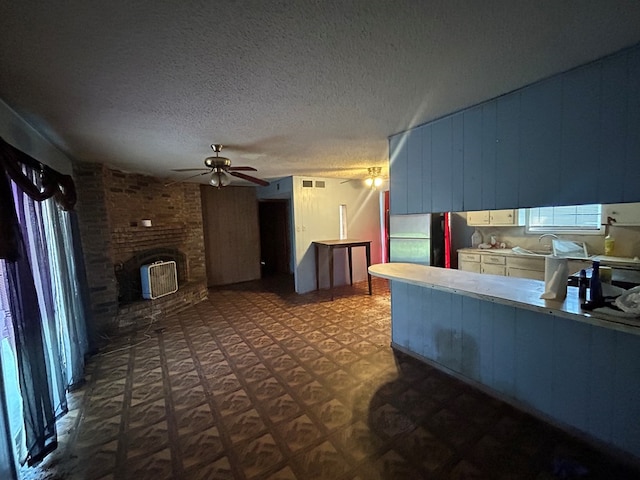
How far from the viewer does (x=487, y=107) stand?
2.04 m

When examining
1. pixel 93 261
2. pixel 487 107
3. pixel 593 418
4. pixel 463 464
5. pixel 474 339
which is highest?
pixel 487 107

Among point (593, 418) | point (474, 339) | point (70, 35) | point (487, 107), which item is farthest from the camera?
point (474, 339)

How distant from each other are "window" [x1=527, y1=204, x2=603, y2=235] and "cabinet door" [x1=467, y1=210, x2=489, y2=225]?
57cm

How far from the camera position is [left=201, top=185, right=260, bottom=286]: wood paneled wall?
5.86 meters

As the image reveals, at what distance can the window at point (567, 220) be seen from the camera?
142 inches

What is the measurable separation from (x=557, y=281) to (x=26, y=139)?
3.89 m

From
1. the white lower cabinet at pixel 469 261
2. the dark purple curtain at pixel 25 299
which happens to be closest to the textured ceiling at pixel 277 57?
the dark purple curtain at pixel 25 299

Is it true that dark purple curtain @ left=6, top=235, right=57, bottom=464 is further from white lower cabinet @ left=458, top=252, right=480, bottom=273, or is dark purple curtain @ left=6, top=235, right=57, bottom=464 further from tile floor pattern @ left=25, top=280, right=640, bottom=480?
white lower cabinet @ left=458, top=252, right=480, bottom=273

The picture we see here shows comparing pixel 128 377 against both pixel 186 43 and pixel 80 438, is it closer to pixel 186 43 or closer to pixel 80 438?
pixel 80 438

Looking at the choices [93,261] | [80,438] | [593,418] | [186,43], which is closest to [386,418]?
[593,418]

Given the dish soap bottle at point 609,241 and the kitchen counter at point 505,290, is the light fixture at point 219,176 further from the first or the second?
the dish soap bottle at point 609,241

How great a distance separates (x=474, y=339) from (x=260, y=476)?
185cm

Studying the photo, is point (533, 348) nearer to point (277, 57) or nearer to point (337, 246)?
point (277, 57)

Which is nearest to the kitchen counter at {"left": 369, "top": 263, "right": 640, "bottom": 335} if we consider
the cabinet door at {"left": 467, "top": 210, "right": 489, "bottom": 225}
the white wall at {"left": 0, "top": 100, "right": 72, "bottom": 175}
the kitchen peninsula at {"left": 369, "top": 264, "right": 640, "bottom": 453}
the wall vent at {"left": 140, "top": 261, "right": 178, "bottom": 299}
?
the kitchen peninsula at {"left": 369, "top": 264, "right": 640, "bottom": 453}
